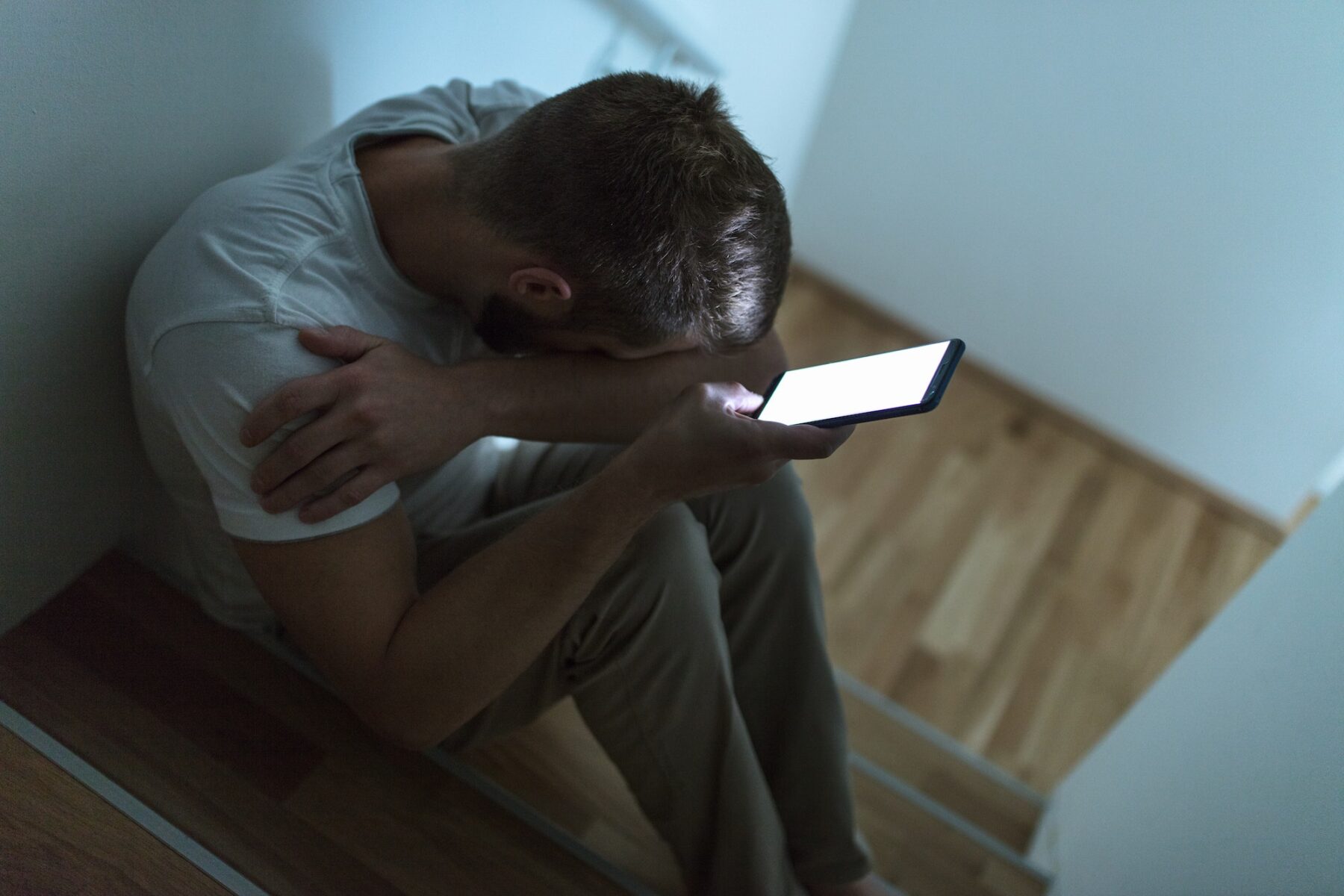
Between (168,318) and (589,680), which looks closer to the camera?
(168,318)

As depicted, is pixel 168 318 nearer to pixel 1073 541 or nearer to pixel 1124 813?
pixel 1124 813

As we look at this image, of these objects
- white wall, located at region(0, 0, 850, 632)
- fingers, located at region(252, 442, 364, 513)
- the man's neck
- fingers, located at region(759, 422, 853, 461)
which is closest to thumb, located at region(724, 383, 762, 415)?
fingers, located at region(759, 422, 853, 461)

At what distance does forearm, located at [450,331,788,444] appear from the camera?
105cm

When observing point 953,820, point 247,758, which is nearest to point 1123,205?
point 953,820

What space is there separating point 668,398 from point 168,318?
52 centimetres

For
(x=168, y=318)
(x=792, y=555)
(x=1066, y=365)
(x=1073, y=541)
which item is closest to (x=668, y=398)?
(x=792, y=555)

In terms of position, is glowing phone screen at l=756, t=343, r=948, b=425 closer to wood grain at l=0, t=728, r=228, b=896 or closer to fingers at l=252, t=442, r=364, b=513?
fingers at l=252, t=442, r=364, b=513

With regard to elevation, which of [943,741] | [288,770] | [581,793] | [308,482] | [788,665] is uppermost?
[308,482]

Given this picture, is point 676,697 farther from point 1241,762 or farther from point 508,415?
point 1241,762

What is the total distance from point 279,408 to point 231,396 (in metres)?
0.05

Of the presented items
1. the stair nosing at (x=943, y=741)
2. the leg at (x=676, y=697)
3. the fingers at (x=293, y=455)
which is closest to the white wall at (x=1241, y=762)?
the stair nosing at (x=943, y=741)

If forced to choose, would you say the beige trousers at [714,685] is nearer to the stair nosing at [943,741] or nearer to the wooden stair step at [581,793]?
the wooden stair step at [581,793]

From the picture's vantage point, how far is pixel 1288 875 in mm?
939

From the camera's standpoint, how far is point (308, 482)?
34.1 inches
